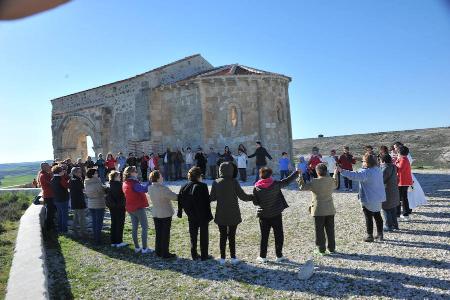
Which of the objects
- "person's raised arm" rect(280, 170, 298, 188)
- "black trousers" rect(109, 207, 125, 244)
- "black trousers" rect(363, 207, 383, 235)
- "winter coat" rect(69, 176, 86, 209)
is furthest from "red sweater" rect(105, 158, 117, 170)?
"black trousers" rect(363, 207, 383, 235)

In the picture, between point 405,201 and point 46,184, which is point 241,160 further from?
point 46,184

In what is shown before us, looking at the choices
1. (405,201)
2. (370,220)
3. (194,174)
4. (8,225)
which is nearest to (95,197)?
(194,174)

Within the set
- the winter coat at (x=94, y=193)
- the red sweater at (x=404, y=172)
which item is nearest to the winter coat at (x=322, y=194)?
the red sweater at (x=404, y=172)

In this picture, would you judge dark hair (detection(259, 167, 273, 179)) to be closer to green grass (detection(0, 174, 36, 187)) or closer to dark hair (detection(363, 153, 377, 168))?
dark hair (detection(363, 153, 377, 168))

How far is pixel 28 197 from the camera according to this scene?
16.3 metres

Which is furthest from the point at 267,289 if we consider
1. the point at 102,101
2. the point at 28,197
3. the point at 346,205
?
the point at 102,101

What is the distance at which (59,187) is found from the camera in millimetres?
9227

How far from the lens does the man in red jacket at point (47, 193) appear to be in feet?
31.9

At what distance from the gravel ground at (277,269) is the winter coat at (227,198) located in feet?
2.32

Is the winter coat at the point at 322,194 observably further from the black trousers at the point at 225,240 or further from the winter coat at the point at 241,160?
the winter coat at the point at 241,160

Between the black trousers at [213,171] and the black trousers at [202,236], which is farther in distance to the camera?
the black trousers at [213,171]

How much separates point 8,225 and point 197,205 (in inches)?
284

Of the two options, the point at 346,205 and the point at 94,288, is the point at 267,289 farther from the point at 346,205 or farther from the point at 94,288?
the point at 346,205

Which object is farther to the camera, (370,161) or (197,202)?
(370,161)
